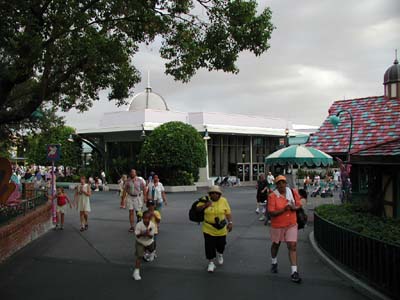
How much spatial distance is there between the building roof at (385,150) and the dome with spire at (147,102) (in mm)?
34479

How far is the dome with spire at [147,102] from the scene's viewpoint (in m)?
44.3

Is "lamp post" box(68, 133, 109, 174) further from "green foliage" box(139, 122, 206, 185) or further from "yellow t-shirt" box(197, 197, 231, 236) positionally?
"yellow t-shirt" box(197, 197, 231, 236)

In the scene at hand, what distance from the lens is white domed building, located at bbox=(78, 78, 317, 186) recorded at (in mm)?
36719

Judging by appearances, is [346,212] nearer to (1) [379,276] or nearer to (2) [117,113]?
(1) [379,276]

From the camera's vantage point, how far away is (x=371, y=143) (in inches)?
594

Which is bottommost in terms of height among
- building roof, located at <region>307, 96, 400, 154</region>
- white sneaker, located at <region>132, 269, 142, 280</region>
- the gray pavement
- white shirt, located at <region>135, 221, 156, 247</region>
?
the gray pavement

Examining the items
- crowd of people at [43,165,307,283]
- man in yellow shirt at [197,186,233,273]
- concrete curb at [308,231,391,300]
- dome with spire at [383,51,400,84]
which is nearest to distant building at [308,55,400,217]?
dome with spire at [383,51,400,84]

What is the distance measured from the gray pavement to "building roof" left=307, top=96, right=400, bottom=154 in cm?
508

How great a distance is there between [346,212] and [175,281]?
476 centimetres

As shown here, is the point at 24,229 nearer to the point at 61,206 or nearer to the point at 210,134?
the point at 61,206

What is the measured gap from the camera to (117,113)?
127 feet

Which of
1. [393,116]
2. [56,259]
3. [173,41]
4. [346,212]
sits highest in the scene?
[173,41]

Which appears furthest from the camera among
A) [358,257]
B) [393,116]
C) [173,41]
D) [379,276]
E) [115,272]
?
[393,116]

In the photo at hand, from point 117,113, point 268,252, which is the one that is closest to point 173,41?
point 268,252
